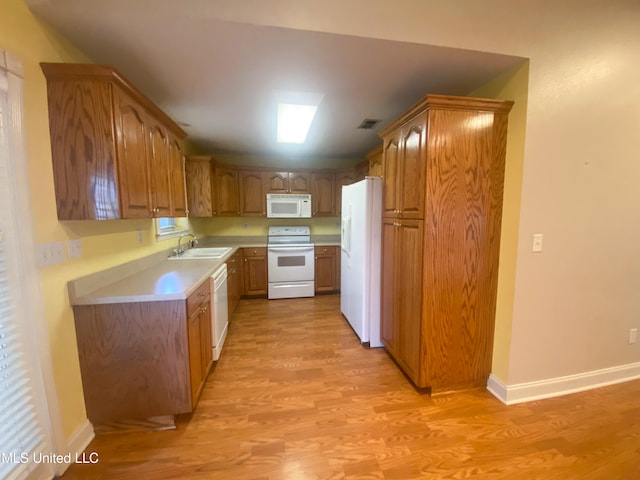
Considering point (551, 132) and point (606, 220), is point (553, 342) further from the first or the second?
point (551, 132)

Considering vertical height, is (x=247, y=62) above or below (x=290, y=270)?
above

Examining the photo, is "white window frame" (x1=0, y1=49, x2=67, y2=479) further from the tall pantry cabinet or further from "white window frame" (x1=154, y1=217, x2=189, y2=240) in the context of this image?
the tall pantry cabinet

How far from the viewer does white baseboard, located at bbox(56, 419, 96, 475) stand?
1360mm

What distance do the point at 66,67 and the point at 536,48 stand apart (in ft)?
9.14

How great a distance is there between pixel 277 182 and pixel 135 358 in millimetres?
3198

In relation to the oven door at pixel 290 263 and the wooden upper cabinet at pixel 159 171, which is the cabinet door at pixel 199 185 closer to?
the oven door at pixel 290 263

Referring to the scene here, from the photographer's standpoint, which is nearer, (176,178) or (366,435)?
(366,435)

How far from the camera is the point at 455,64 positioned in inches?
68.1

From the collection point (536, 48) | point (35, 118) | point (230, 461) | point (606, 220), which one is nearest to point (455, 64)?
point (536, 48)

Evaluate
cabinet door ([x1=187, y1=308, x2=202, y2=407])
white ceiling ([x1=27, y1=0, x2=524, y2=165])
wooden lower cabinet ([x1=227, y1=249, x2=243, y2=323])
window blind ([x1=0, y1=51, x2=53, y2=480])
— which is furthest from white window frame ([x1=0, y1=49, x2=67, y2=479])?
wooden lower cabinet ([x1=227, y1=249, x2=243, y2=323])

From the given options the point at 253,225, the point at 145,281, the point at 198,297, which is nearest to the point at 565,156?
the point at 198,297

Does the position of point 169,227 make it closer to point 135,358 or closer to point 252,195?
point 252,195

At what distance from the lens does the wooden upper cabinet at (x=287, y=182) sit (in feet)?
13.8

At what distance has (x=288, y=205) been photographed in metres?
4.24
